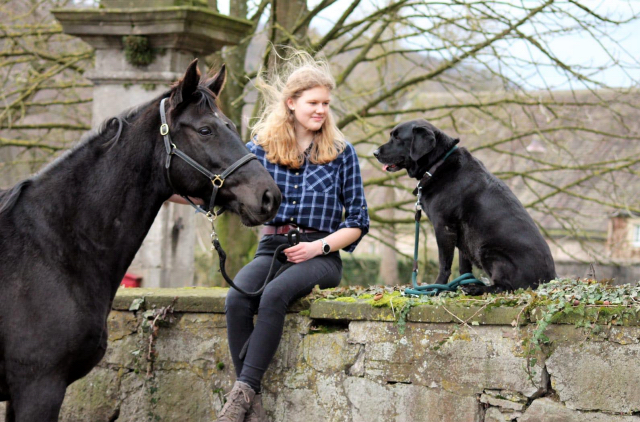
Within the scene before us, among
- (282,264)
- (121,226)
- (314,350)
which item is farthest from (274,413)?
(121,226)

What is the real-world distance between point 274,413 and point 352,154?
61.2 inches

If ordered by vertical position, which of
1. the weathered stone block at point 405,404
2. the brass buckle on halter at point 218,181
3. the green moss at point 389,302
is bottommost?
the weathered stone block at point 405,404

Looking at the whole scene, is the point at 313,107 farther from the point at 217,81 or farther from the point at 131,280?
the point at 131,280

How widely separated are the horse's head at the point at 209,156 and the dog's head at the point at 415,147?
155 centimetres

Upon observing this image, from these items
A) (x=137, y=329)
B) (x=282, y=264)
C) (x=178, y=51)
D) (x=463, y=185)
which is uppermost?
(x=178, y=51)

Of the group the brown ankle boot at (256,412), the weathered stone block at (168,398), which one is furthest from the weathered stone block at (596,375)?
the weathered stone block at (168,398)

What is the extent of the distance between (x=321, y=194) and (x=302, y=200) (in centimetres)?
11

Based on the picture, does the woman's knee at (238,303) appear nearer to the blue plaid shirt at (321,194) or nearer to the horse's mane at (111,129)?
the blue plaid shirt at (321,194)

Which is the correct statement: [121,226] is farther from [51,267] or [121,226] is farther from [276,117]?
[276,117]

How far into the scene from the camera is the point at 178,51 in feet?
22.0

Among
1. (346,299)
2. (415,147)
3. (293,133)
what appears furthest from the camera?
(415,147)

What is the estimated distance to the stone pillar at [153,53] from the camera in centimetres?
650

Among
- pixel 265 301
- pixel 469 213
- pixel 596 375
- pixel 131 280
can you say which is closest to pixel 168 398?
pixel 265 301

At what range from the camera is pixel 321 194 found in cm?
413
